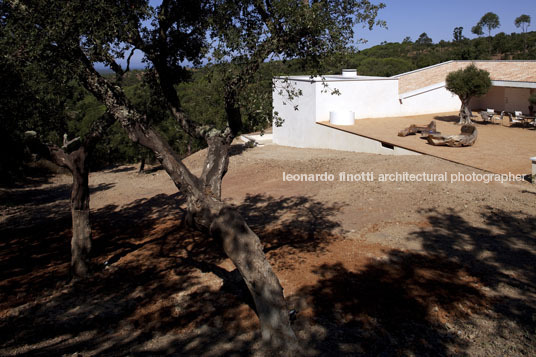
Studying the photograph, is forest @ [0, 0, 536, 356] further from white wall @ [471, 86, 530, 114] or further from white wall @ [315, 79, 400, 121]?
white wall @ [471, 86, 530, 114]

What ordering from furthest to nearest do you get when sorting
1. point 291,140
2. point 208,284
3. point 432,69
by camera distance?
1. point 432,69
2. point 291,140
3. point 208,284

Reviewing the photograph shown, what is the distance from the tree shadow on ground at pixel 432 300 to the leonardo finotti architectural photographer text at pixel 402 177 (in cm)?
319

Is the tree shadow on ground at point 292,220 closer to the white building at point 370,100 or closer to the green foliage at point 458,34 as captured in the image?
the white building at point 370,100

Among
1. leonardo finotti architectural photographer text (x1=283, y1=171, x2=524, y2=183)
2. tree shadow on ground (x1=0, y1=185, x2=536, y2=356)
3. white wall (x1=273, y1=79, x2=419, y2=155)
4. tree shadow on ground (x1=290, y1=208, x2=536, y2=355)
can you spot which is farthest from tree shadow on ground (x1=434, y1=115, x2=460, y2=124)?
tree shadow on ground (x1=290, y1=208, x2=536, y2=355)

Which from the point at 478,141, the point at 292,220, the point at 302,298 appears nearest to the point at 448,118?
the point at 478,141

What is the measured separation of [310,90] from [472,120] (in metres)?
7.91

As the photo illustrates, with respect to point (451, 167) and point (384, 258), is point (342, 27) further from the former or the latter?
point (451, 167)

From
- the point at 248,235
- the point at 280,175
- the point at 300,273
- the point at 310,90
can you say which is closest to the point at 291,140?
the point at 310,90

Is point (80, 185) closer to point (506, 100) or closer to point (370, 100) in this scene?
point (370, 100)

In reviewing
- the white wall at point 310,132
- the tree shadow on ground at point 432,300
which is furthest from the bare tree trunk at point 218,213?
the white wall at point 310,132

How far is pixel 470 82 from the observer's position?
18156 millimetres

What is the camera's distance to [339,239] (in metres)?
7.97

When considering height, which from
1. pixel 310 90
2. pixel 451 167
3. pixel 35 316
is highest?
pixel 310 90

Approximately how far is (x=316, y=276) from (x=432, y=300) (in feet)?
5.41
